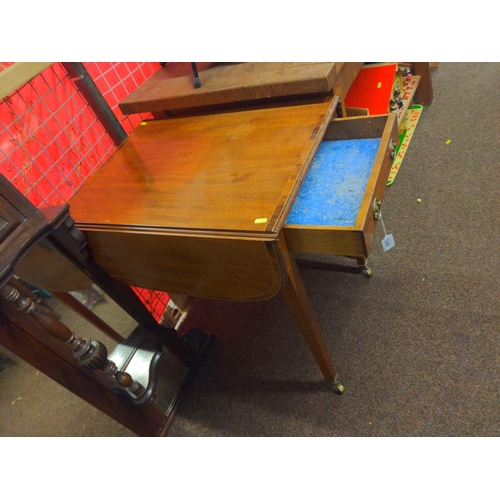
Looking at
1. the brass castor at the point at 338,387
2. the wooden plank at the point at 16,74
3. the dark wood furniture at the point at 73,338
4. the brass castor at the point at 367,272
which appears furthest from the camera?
the brass castor at the point at 367,272

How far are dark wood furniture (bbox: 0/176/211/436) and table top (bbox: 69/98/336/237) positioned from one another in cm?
14

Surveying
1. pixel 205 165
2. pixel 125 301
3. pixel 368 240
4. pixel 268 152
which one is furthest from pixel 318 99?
pixel 125 301

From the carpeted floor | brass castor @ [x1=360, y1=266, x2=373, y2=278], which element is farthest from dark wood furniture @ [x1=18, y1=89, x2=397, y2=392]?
brass castor @ [x1=360, y1=266, x2=373, y2=278]

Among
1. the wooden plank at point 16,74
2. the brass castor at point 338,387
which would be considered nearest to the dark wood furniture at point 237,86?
the wooden plank at point 16,74

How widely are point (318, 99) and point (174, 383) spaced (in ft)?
3.90

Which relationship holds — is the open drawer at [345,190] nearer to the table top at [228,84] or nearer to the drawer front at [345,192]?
the drawer front at [345,192]

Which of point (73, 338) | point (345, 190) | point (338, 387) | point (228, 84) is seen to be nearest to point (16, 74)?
point (228, 84)

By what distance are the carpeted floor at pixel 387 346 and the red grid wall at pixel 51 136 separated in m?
0.82

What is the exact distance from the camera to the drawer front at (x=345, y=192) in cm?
72

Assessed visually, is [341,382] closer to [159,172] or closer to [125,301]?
[125,301]

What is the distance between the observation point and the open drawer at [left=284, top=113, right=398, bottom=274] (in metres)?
0.73

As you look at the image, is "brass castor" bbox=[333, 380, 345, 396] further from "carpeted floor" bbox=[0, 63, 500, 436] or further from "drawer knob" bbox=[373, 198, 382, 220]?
"drawer knob" bbox=[373, 198, 382, 220]

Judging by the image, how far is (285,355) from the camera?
4.46ft

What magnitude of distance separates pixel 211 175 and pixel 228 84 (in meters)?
0.35
